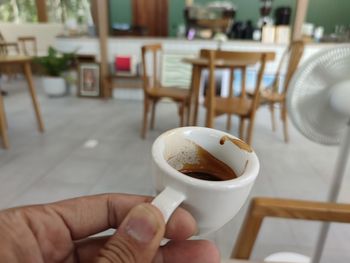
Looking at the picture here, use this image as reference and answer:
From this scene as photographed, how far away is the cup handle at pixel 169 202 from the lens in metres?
0.35

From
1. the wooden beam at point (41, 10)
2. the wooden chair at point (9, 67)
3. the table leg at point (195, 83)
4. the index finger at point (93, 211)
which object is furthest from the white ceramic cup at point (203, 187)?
the wooden beam at point (41, 10)

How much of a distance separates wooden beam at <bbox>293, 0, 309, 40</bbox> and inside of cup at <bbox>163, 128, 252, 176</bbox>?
366 cm

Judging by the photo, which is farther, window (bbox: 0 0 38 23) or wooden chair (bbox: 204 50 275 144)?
window (bbox: 0 0 38 23)

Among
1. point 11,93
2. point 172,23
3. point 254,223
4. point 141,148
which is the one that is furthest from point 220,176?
point 172,23

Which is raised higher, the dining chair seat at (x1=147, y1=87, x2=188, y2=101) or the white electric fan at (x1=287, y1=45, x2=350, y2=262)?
the white electric fan at (x1=287, y1=45, x2=350, y2=262)

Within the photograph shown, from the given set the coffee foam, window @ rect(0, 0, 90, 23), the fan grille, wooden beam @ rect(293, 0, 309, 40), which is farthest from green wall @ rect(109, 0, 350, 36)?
the coffee foam

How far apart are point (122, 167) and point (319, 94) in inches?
59.0

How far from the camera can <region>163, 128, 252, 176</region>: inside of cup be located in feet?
1.42

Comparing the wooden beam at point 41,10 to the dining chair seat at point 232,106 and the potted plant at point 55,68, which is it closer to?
the potted plant at point 55,68

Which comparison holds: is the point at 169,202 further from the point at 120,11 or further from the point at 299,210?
the point at 120,11

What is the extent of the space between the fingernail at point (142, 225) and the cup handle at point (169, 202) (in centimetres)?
1

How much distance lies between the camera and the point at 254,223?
583 millimetres

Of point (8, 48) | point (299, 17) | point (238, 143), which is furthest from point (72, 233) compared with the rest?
point (8, 48)

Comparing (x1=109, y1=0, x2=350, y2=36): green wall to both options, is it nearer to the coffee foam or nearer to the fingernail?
the coffee foam
